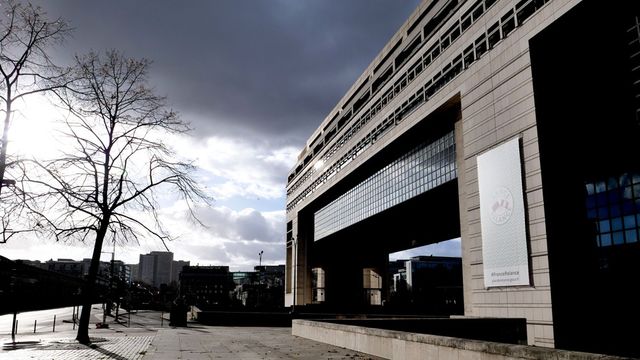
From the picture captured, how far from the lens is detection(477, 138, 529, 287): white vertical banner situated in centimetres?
3088

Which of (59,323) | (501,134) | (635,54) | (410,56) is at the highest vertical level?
(410,56)

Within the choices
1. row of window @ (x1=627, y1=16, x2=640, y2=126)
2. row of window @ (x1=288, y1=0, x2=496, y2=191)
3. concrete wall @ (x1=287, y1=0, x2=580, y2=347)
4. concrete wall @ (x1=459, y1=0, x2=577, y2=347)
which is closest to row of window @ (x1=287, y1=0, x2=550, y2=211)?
row of window @ (x1=288, y1=0, x2=496, y2=191)

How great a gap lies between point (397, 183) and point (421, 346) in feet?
147

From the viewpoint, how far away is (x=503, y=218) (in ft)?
107

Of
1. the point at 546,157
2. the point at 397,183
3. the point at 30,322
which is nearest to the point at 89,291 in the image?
the point at 546,157

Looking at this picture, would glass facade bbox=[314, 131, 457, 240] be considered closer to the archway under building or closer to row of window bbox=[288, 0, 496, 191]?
the archway under building

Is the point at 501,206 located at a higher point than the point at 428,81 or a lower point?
lower

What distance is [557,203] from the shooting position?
1166 inches

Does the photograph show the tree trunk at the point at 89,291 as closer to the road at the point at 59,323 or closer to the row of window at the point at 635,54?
the road at the point at 59,323

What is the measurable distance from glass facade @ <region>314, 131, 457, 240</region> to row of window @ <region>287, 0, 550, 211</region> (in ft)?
13.2

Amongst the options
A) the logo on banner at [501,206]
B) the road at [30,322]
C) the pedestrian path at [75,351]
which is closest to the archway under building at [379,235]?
the logo on banner at [501,206]

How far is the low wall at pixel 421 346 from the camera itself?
30.5ft

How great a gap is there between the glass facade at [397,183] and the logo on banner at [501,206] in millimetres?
10394

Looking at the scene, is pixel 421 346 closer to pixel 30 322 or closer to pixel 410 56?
pixel 410 56
